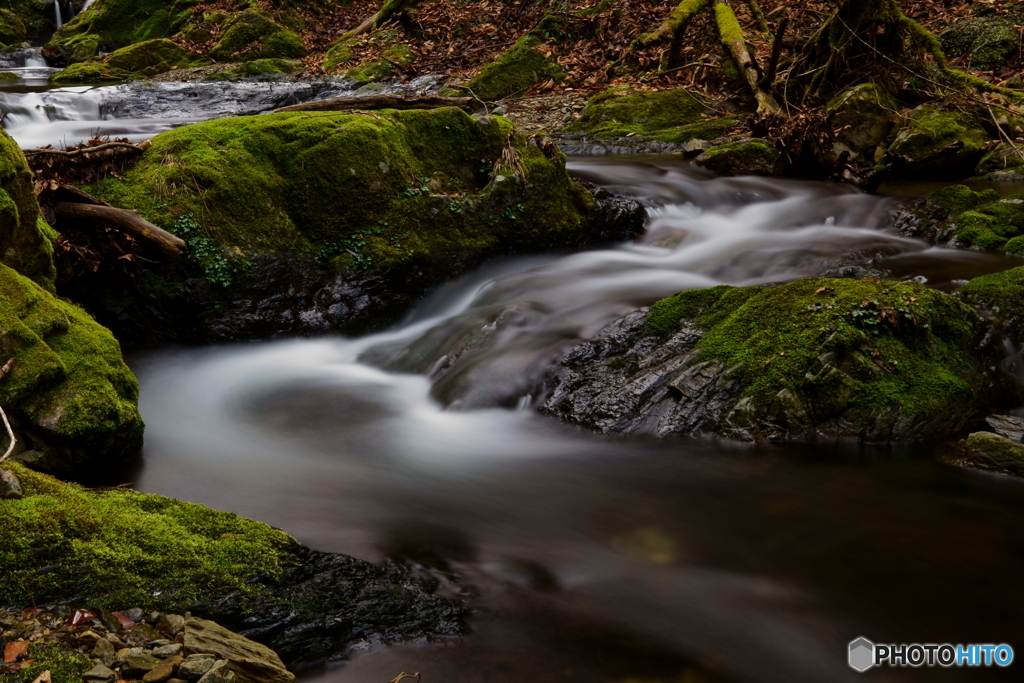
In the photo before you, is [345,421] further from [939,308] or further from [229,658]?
[939,308]

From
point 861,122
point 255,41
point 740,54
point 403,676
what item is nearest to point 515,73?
point 740,54

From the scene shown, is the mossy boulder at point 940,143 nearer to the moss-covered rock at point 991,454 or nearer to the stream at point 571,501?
the stream at point 571,501

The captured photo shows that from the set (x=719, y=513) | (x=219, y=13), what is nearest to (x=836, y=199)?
(x=719, y=513)

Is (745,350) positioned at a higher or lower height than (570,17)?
lower

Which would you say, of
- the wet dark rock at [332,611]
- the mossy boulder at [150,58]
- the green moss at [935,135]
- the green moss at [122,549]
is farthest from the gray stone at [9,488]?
the mossy boulder at [150,58]

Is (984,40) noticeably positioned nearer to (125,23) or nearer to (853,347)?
(853,347)

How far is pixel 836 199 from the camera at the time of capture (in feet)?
31.3

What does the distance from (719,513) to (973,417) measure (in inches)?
86.9

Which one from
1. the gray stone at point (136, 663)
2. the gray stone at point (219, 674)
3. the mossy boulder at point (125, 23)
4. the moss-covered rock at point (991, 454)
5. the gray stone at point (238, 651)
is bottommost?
the moss-covered rock at point (991, 454)

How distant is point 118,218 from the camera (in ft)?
19.1

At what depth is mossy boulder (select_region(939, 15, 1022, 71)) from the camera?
12258mm

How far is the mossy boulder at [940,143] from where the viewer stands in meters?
10.1

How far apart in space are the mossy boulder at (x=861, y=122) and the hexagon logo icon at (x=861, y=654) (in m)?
9.29

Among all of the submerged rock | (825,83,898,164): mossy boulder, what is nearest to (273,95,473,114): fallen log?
the submerged rock
